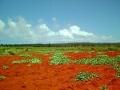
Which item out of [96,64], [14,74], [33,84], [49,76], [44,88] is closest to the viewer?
[44,88]

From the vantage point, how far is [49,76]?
17.9m

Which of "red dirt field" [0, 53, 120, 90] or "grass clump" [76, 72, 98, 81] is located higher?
"grass clump" [76, 72, 98, 81]

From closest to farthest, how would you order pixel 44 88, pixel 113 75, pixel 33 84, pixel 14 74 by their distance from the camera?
pixel 44 88 → pixel 33 84 → pixel 113 75 → pixel 14 74

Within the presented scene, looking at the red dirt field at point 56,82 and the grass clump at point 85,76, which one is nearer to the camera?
the red dirt field at point 56,82

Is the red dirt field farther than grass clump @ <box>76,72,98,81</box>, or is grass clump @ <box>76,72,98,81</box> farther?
grass clump @ <box>76,72,98,81</box>

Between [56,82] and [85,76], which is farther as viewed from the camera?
[85,76]

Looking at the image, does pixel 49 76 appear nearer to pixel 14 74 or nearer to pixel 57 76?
pixel 57 76

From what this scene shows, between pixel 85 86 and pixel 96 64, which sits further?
pixel 96 64

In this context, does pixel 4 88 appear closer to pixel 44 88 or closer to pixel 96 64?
pixel 44 88

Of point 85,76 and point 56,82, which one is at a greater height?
point 85,76

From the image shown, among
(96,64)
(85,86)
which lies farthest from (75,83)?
(96,64)

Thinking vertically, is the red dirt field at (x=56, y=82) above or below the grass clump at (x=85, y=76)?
below

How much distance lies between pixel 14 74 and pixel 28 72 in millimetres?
1228

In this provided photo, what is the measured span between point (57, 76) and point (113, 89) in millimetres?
5223
